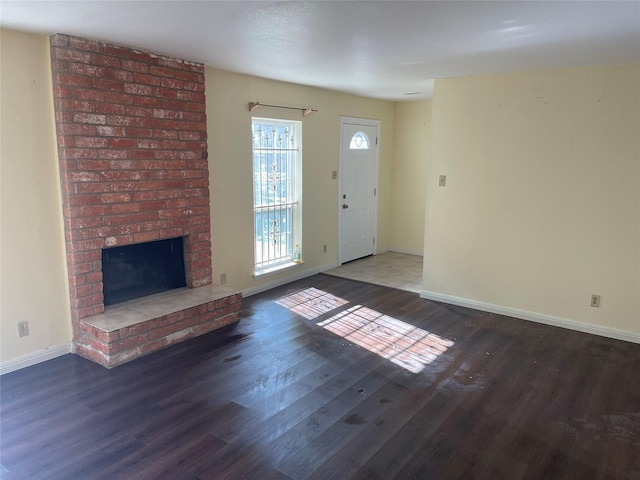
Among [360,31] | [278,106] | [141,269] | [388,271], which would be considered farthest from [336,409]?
[388,271]

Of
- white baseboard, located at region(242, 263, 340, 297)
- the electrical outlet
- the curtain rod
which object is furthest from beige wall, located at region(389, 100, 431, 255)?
the electrical outlet

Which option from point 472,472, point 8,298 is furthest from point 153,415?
point 472,472

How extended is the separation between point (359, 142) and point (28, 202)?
427 cm

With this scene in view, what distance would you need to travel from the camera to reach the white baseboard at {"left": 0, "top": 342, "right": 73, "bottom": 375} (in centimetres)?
314

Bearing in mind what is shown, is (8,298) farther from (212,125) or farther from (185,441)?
(212,125)

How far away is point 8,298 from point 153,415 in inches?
54.9

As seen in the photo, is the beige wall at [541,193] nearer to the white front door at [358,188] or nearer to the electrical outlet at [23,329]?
the white front door at [358,188]

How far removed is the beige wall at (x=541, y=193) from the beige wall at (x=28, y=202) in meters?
3.46

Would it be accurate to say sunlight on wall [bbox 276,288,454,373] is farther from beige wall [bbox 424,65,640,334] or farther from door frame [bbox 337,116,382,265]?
door frame [bbox 337,116,382,265]

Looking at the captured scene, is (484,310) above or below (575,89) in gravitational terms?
below

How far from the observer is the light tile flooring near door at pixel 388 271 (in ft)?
18.2

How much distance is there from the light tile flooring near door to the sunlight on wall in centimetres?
89

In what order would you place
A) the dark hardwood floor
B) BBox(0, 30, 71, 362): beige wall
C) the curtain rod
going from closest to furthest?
the dark hardwood floor
BBox(0, 30, 71, 362): beige wall
the curtain rod

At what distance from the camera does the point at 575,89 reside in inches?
153
